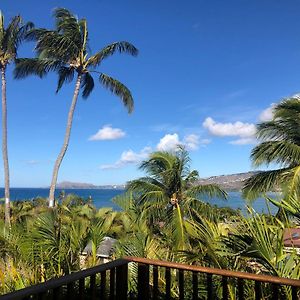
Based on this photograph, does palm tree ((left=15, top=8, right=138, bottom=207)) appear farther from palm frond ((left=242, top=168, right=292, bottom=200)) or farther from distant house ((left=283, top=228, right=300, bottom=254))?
distant house ((left=283, top=228, right=300, bottom=254))

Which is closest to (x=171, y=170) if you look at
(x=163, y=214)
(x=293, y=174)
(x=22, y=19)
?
(x=163, y=214)

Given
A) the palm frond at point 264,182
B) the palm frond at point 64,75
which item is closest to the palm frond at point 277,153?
the palm frond at point 264,182

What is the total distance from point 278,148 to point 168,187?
12.4 ft

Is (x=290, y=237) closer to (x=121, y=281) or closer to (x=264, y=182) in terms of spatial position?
(x=121, y=281)

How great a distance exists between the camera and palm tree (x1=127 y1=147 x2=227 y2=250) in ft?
38.8

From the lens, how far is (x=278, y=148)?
1099 cm

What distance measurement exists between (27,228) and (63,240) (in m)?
0.68

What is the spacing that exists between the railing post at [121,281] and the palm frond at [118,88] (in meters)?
15.1

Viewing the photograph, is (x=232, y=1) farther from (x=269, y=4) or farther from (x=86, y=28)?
(x=86, y=28)

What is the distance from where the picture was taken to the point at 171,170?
39.6 feet

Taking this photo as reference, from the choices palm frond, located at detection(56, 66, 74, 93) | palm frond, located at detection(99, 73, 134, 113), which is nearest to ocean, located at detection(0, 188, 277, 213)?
palm frond, located at detection(99, 73, 134, 113)

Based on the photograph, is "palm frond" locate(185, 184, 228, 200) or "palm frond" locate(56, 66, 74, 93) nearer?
"palm frond" locate(185, 184, 228, 200)

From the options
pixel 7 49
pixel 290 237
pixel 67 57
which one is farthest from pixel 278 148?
pixel 7 49

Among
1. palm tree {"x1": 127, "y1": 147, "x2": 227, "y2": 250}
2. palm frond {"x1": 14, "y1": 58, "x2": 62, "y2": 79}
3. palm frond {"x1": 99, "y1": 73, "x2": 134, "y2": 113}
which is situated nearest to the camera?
palm tree {"x1": 127, "y1": 147, "x2": 227, "y2": 250}
